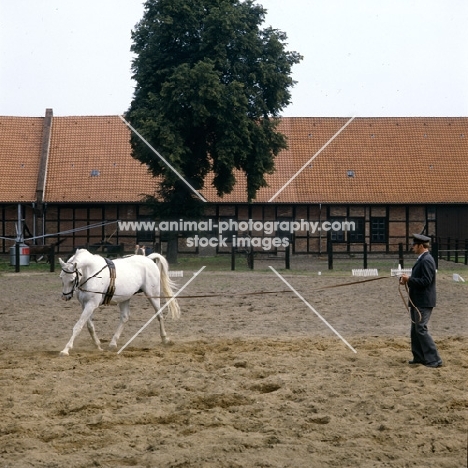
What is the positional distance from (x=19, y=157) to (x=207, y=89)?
1463 centimetres

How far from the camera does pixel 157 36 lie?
→ 3406 cm

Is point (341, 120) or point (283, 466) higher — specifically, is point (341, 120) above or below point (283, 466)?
above

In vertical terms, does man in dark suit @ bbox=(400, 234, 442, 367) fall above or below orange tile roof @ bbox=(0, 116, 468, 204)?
below

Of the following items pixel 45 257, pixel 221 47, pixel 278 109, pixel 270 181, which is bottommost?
pixel 45 257

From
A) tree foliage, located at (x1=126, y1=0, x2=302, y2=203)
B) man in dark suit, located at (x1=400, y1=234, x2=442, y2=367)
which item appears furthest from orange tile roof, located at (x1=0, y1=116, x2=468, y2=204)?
man in dark suit, located at (x1=400, y1=234, x2=442, y2=367)

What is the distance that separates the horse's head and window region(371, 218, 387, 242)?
100 feet

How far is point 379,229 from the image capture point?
42.2 m

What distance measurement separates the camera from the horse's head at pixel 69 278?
496 inches

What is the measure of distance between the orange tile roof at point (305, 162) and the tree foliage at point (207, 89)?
19.2ft

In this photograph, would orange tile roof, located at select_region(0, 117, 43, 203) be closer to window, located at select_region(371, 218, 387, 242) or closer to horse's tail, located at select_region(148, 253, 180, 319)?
window, located at select_region(371, 218, 387, 242)

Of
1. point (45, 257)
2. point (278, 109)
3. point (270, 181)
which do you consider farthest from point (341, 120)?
point (45, 257)

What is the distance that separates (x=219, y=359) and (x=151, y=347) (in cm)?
185

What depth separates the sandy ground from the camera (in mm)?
7020

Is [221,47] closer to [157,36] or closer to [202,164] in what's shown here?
[157,36]
